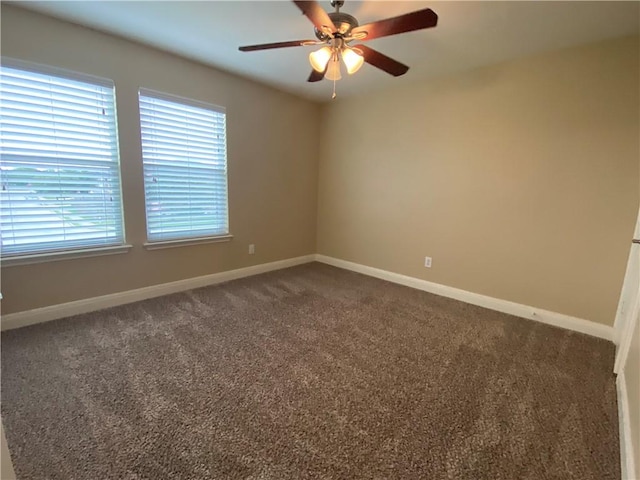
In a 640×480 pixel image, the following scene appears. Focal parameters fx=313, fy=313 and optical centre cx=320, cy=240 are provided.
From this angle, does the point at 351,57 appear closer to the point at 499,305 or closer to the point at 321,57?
the point at 321,57

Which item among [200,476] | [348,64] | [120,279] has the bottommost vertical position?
[200,476]

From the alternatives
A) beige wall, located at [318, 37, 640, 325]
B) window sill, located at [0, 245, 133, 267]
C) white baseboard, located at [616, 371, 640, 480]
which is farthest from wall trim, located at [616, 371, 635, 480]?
window sill, located at [0, 245, 133, 267]

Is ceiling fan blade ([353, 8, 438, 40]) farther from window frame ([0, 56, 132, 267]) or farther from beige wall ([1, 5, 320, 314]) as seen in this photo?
window frame ([0, 56, 132, 267])

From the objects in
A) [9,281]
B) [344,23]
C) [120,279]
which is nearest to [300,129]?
[344,23]

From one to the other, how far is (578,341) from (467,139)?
2.04 meters

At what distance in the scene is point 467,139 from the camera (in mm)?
3172

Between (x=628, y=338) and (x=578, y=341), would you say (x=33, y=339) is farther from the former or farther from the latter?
(x=578, y=341)

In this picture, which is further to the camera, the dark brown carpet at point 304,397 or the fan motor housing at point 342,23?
the fan motor housing at point 342,23

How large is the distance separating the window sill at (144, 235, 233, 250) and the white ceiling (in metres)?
1.80

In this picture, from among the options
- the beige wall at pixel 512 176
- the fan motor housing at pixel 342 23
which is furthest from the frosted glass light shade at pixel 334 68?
the beige wall at pixel 512 176

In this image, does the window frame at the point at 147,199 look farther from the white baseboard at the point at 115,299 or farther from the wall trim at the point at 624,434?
the wall trim at the point at 624,434

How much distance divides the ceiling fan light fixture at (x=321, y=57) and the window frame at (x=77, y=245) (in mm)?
1853

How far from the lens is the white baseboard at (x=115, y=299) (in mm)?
2471

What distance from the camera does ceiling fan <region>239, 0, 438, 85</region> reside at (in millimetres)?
1570
